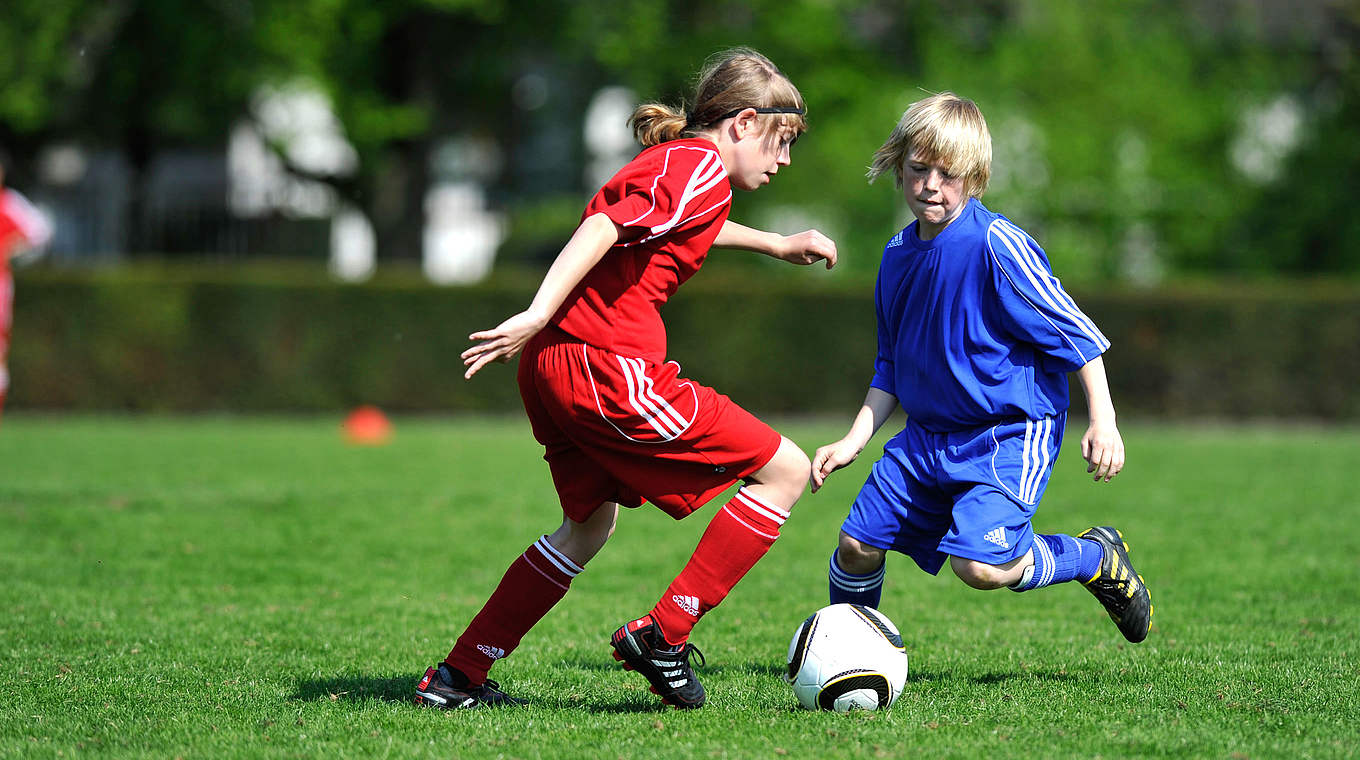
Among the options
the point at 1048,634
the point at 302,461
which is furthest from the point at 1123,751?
the point at 302,461

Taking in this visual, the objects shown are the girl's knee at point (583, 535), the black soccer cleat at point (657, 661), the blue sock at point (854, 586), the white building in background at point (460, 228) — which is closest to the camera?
the black soccer cleat at point (657, 661)

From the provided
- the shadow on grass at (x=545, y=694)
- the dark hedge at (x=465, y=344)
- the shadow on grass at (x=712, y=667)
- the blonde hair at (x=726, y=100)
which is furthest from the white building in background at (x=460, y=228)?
the blonde hair at (x=726, y=100)

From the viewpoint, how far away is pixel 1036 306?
3988mm

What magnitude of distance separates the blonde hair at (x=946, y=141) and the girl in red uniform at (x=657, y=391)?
0.33 m

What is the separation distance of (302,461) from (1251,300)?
1152cm

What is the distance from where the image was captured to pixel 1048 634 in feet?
17.1

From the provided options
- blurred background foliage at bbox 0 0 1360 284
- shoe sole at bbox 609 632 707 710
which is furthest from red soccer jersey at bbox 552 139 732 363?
blurred background foliage at bbox 0 0 1360 284

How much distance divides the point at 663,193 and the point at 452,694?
1587mm

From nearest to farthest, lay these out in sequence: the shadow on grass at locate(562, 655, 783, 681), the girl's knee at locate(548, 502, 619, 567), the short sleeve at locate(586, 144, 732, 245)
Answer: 1. the short sleeve at locate(586, 144, 732, 245)
2. the girl's knee at locate(548, 502, 619, 567)
3. the shadow on grass at locate(562, 655, 783, 681)

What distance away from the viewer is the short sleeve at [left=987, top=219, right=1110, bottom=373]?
399cm

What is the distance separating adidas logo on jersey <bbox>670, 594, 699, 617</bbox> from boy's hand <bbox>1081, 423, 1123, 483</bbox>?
1170 millimetres

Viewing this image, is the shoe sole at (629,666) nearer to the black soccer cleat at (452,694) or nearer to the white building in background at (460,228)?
the black soccer cleat at (452,694)

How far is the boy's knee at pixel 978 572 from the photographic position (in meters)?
3.98

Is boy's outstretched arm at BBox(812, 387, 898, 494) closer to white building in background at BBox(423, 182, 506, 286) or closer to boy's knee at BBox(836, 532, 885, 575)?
boy's knee at BBox(836, 532, 885, 575)
